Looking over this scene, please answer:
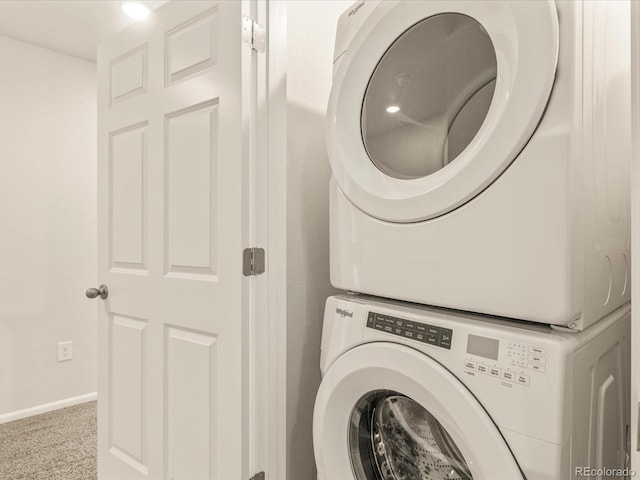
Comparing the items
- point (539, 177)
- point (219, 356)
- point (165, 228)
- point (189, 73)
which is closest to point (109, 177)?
point (165, 228)

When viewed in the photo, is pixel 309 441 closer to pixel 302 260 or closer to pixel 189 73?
pixel 302 260

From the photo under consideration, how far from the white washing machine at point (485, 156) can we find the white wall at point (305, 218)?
29 cm

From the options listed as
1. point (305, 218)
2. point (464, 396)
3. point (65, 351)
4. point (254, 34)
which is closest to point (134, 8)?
point (254, 34)

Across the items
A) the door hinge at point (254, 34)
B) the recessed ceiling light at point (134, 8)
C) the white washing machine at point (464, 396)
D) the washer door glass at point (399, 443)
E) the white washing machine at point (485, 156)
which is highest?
the recessed ceiling light at point (134, 8)

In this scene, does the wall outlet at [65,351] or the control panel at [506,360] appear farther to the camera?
the wall outlet at [65,351]

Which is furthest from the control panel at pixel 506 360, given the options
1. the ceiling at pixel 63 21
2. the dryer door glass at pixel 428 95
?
the ceiling at pixel 63 21

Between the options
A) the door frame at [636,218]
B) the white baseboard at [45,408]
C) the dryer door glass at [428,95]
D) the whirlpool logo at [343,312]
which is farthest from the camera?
the white baseboard at [45,408]

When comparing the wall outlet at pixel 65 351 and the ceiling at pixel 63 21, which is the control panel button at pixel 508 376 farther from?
the wall outlet at pixel 65 351

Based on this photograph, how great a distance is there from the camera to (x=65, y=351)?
267 cm

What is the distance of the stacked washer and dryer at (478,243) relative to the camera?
0.68 metres

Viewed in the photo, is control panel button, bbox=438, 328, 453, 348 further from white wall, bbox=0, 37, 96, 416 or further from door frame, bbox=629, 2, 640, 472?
white wall, bbox=0, 37, 96, 416

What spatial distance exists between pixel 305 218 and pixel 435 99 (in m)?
0.60

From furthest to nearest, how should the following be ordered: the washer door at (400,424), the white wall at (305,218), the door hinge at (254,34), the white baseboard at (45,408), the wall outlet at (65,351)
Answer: the wall outlet at (65,351) → the white baseboard at (45,408) → the white wall at (305,218) → the door hinge at (254,34) → the washer door at (400,424)

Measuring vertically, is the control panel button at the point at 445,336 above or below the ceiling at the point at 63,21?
below
